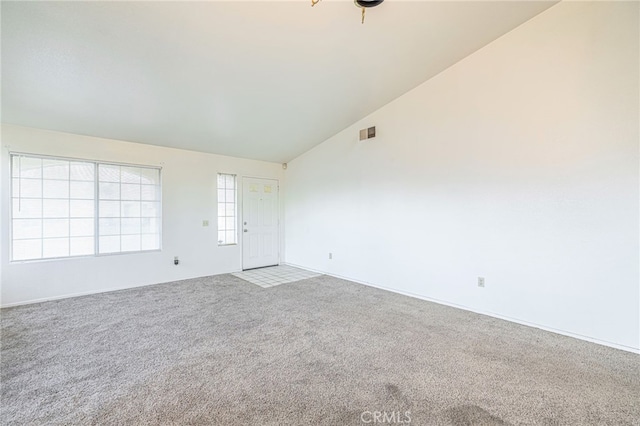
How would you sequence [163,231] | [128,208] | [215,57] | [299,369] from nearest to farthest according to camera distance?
[299,369] < [215,57] < [128,208] < [163,231]

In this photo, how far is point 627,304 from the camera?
2.52 meters

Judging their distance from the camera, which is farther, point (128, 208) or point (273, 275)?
point (273, 275)

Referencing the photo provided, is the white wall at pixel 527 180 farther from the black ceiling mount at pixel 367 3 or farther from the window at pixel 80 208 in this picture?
the window at pixel 80 208

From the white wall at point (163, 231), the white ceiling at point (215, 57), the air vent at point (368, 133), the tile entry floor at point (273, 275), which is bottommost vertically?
the tile entry floor at point (273, 275)

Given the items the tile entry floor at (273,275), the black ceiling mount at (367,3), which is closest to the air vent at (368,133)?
the black ceiling mount at (367,3)

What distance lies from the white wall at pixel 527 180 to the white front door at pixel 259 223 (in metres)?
2.58

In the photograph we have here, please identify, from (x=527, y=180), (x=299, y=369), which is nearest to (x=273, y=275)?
(x=299, y=369)

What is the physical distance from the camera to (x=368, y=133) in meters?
4.65

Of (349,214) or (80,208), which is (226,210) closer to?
(80,208)

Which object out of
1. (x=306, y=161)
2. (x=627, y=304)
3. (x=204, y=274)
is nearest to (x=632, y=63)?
(x=627, y=304)

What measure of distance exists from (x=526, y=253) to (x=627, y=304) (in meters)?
0.85

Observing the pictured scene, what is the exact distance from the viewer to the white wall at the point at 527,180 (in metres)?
2.56

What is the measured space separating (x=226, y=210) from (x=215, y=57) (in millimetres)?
3316

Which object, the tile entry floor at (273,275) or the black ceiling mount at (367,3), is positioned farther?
the tile entry floor at (273,275)
